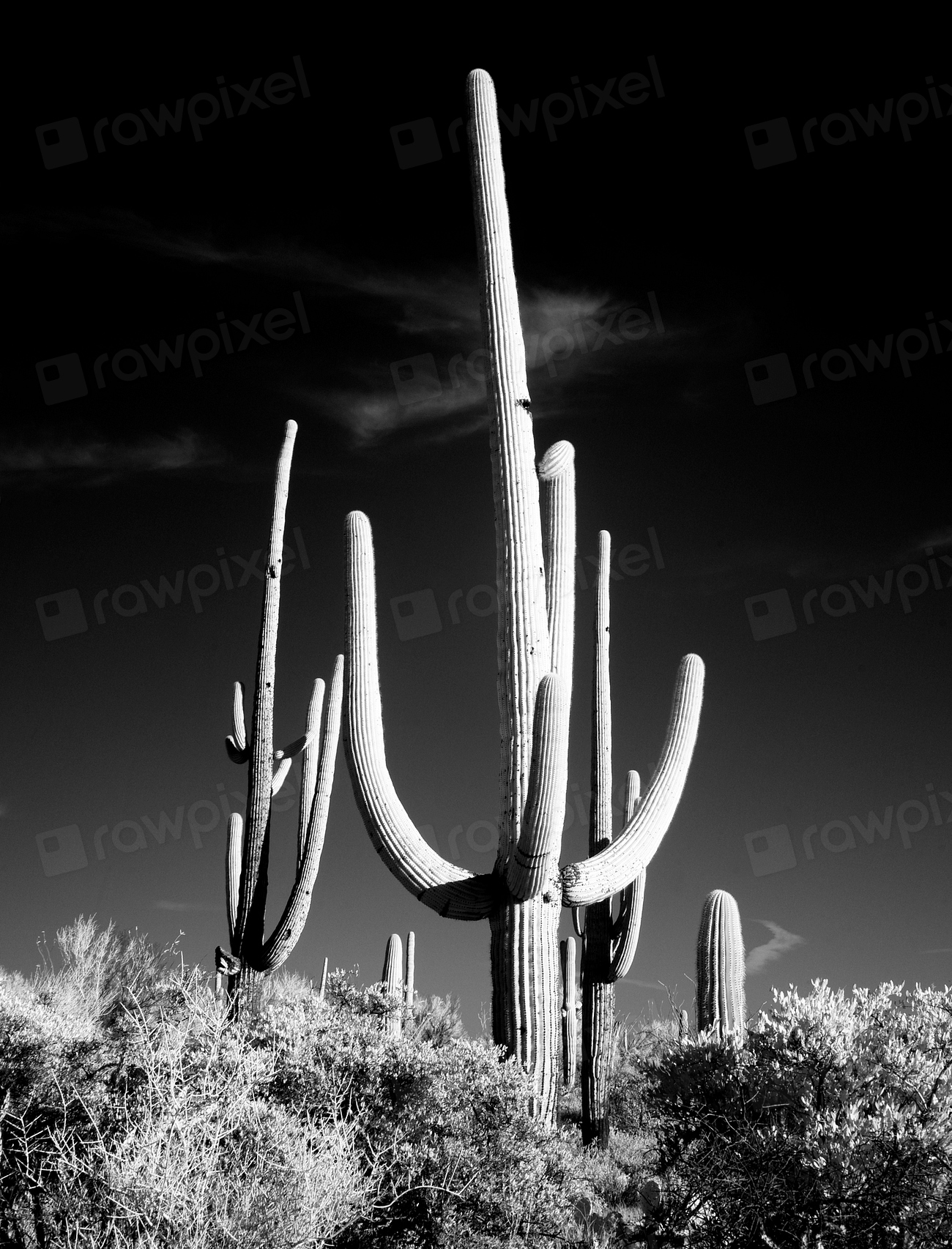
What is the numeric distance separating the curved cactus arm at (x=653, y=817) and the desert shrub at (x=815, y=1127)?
1445 mm

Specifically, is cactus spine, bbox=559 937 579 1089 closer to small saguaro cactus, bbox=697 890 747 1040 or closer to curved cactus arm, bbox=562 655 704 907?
small saguaro cactus, bbox=697 890 747 1040

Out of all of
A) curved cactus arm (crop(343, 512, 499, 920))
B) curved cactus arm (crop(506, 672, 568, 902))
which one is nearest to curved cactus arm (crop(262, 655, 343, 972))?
curved cactus arm (crop(343, 512, 499, 920))

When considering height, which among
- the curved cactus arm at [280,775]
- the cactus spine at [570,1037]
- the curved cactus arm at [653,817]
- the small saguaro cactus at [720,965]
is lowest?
the cactus spine at [570,1037]

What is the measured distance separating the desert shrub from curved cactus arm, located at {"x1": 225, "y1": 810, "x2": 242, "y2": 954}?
21.2 feet

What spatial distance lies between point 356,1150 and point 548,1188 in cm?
131

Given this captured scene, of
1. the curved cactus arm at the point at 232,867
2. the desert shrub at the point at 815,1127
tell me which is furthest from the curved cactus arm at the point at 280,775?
the desert shrub at the point at 815,1127

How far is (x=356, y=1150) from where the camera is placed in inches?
246

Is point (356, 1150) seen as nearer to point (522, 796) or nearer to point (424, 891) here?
point (424, 891)

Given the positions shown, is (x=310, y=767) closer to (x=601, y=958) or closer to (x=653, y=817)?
(x=601, y=958)

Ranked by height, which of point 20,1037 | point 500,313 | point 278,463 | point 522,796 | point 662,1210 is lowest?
point 662,1210

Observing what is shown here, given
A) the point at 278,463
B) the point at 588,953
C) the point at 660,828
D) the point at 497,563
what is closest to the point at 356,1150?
the point at 660,828

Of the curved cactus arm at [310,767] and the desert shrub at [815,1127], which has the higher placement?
the curved cactus arm at [310,767]

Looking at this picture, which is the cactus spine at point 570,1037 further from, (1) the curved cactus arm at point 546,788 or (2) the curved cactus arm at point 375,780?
(1) the curved cactus arm at point 546,788

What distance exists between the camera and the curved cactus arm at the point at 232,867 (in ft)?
A: 39.5
